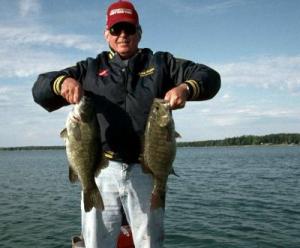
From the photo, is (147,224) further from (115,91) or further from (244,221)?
(244,221)

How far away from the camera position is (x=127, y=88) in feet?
17.7

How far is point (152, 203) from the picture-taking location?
17.4ft

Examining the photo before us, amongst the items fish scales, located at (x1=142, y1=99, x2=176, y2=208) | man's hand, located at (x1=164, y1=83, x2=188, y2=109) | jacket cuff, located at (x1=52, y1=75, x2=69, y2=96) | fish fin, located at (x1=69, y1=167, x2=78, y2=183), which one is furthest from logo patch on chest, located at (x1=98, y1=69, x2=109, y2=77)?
fish fin, located at (x1=69, y1=167, x2=78, y2=183)

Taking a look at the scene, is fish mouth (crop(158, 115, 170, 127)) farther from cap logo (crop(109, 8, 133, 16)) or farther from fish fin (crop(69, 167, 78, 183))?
cap logo (crop(109, 8, 133, 16))

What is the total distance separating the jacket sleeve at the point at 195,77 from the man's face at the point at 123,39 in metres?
0.48

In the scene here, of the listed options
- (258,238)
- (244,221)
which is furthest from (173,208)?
(258,238)

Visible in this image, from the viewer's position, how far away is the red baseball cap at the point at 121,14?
17.6 feet

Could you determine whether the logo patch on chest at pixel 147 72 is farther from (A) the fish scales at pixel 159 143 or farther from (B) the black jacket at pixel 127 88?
(A) the fish scales at pixel 159 143

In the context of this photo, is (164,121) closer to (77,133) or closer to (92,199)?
(77,133)

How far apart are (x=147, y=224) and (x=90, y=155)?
1102 millimetres

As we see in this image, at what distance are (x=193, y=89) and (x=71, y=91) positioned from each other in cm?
136

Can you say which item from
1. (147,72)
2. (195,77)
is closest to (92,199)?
(147,72)

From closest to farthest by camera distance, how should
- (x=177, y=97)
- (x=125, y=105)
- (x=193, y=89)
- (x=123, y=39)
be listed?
(x=177, y=97) → (x=193, y=89) → (x=125, y=105) → (x=123, y=39)

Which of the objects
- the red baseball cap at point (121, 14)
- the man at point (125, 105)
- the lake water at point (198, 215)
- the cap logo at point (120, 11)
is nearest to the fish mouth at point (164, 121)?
the man at point (125, 105)
